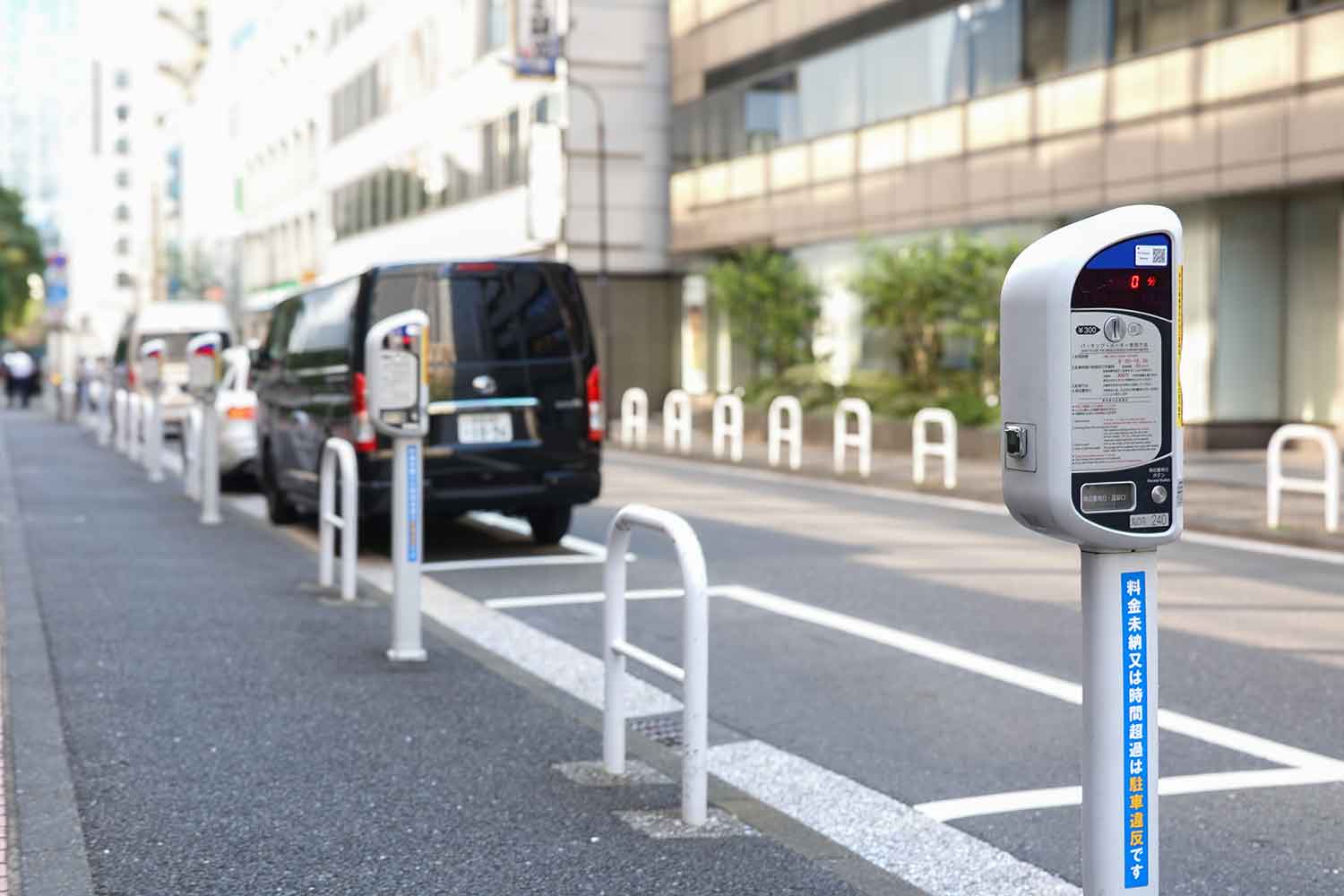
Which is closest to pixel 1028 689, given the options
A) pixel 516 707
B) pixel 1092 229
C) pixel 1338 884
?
pixel 516 707

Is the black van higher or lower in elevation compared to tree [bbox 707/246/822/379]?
lower

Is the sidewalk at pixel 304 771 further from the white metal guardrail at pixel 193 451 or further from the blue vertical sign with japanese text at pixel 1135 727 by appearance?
the white metal guardrail at pixel 193 451

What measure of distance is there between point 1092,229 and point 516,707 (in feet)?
14.0

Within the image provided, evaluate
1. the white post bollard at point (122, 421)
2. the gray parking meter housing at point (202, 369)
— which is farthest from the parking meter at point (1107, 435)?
the white post bollard at point (122, 421)

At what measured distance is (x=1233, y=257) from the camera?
82.7 ft

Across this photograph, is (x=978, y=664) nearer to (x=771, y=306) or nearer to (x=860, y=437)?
(x=860, y=437)

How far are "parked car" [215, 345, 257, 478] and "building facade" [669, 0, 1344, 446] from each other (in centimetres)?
1223

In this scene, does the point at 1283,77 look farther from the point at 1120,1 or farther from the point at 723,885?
the point at 723,885

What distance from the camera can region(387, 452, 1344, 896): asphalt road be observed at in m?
5.43

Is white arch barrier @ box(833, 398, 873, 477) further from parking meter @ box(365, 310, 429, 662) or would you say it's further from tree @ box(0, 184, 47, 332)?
tree @ box(0, 184, 47, 332)

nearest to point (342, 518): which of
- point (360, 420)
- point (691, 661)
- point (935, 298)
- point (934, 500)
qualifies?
point (360, 420)

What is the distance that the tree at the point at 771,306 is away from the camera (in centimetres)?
3416

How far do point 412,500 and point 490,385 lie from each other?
13.8 ft

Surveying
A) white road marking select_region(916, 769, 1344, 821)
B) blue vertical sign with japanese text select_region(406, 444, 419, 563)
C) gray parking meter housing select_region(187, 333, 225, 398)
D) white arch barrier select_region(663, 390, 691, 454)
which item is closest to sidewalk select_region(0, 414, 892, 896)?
blue vertical sign with japanese text select_region(406, 444, 419, 563)
